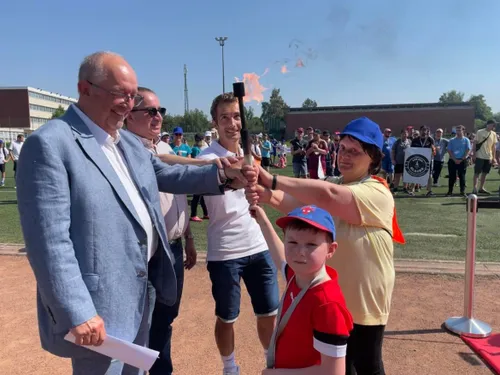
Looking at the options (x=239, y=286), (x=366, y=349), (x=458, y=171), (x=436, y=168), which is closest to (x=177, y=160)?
(x=239, y=286)

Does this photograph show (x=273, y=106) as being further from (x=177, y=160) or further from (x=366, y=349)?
(x=366, y=349)

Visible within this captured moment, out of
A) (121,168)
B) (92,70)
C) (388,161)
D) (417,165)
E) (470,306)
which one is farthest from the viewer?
(388,161)

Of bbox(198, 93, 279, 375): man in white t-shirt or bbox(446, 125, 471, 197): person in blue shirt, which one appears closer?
bbox(198, 93, 279, 375): man in white t-shirt

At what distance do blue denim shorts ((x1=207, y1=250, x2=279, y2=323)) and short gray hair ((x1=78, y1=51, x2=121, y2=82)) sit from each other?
64.4 inches

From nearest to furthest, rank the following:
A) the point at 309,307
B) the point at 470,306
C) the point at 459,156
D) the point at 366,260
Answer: the point at 309,307 → the point at 366,260 → the point at 470,306 → the point at 459,156

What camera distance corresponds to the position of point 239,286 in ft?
10.3

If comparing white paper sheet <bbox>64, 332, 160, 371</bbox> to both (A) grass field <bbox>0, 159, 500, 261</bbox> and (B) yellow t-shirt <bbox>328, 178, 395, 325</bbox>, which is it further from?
(A) grass field <bbox>0, 159, 500, 261</bbox>

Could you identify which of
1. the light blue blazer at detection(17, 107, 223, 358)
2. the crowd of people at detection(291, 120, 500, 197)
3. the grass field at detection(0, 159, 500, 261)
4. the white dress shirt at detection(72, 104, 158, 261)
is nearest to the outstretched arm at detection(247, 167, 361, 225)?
the white dress shirt at detection(72, 104, 158, 261)

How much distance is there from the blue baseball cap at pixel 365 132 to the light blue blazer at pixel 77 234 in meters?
1.19

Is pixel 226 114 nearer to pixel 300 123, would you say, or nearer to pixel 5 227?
pixel 5 227

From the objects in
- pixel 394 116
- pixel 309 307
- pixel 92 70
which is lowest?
pixel 309 307

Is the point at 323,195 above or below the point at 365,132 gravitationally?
below

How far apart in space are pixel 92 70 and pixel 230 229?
1.57 meters

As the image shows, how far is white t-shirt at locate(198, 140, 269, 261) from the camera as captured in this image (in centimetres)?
306
